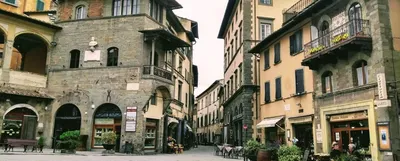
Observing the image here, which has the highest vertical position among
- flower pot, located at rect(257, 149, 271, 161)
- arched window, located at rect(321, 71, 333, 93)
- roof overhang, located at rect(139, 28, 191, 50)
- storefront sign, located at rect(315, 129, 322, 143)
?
roof overhang, located at rect(139, 28, 191, 50)

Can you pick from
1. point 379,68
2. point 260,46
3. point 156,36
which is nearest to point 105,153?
point 156,36

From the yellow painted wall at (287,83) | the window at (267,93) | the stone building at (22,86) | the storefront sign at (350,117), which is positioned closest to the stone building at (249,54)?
the yellow painted wall at (287,83)

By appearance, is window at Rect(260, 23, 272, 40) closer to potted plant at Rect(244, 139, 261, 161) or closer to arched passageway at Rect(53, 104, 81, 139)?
potted plant at Rect(244, 139, 261, 161)

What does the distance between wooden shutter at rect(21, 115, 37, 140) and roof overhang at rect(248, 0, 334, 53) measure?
1637 cm

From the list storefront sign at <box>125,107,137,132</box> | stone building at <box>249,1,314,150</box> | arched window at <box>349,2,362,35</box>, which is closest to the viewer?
arched window at <box>349,2,362,35</box>

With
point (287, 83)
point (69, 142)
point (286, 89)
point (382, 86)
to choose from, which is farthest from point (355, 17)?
point (69, 142)

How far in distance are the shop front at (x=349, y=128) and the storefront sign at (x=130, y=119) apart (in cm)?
1133

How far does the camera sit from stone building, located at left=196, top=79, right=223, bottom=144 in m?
51.0

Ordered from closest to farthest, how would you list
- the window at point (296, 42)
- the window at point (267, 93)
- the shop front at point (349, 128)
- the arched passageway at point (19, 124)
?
the shop front at point (349, 128) → the window at point (296, 42) → the arched passageway at point (19, 124) → the window at point (267, 93)

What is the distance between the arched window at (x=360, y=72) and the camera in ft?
48.7

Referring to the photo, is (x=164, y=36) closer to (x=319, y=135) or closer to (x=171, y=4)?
(x=171, y=4)

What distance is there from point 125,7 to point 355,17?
15602mm

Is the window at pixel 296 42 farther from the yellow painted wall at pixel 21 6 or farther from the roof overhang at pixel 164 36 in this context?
the yellow painted wall at pixel 21 6

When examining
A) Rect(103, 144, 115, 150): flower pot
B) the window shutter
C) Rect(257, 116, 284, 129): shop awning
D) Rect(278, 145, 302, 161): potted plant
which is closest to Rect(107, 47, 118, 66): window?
Rect(103, 144, 115, 150): flower pot
